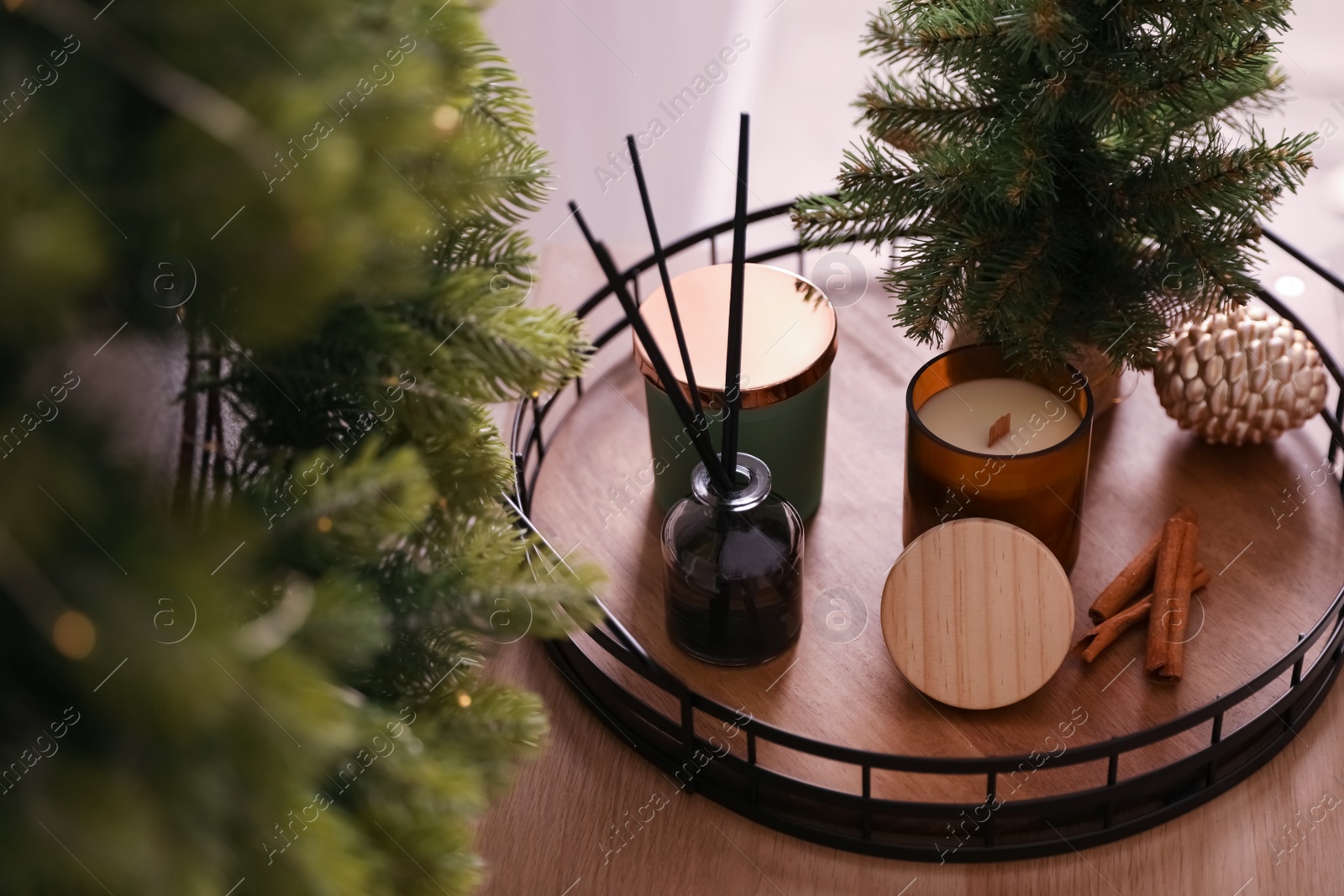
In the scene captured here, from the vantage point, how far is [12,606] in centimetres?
30

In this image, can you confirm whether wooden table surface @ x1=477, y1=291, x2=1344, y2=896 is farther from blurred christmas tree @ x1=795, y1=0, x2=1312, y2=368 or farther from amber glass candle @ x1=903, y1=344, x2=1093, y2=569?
blurred christmas tree @ x1=795, y1=0, x2=1312, y2=368

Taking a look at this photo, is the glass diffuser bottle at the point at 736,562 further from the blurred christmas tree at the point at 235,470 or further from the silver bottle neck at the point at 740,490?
the blurred christmas tree at the point at 235,470

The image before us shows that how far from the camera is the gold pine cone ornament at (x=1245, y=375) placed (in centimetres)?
71

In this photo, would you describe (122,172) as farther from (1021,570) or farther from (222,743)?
(1021,570)

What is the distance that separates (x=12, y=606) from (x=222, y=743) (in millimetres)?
61

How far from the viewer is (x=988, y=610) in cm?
60

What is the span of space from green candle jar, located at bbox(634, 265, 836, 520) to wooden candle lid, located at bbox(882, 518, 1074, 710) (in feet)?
0.35

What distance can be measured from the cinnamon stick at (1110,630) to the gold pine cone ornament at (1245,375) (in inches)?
4.6

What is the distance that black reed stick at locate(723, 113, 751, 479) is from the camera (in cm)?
52

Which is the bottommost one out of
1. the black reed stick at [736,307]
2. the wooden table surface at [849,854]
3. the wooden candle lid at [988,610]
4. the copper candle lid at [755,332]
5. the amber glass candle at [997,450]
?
the wooden table surface at [849,854]

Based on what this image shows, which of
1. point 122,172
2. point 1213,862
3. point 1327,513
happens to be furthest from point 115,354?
point 1327,513

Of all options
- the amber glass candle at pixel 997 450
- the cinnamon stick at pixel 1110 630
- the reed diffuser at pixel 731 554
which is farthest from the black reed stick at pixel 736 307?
the cinnamon stick at pixel 1110 630

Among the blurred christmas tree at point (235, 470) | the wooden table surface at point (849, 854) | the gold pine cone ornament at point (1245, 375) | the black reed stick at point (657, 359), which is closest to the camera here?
the blurred christmas tree at point (235, 470)

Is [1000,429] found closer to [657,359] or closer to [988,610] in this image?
[988,610]
